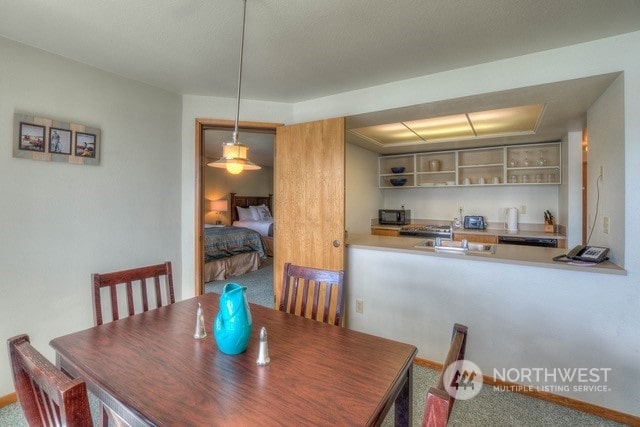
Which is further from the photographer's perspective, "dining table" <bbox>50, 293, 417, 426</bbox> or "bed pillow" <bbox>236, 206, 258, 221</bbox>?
"bed pillow" <bbox>236, 206, 258, 221</bbox>

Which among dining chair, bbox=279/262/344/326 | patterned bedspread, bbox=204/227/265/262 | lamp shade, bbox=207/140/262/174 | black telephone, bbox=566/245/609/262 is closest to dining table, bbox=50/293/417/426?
dining chair, bbox=279/262/344/326

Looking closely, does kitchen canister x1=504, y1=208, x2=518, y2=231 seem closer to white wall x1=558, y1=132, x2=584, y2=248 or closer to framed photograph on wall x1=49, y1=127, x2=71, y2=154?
white wall x1=558, y1=132, x2=584, y2=248

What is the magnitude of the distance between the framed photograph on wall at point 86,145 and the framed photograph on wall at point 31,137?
0.20 meters

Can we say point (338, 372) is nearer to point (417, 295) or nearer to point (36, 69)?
point (417, 295)

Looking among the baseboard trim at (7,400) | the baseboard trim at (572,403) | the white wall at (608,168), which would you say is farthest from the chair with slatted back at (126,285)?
the white wall at (608,168)

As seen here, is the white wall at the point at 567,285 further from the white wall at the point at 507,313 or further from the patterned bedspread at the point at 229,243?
the patterned bedspread at the point at 229,243

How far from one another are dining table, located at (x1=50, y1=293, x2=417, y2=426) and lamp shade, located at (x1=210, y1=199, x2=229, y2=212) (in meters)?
5.65

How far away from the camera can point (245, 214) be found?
7.43m

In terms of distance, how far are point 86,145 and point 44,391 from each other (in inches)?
82.7

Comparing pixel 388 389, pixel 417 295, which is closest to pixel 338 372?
pixel 388 389

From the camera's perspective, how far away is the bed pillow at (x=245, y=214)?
7375mm

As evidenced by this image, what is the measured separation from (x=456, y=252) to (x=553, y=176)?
2722 millimetres

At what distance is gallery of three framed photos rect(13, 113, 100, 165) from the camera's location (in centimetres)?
194

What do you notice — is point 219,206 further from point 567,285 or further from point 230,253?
point 567,285
